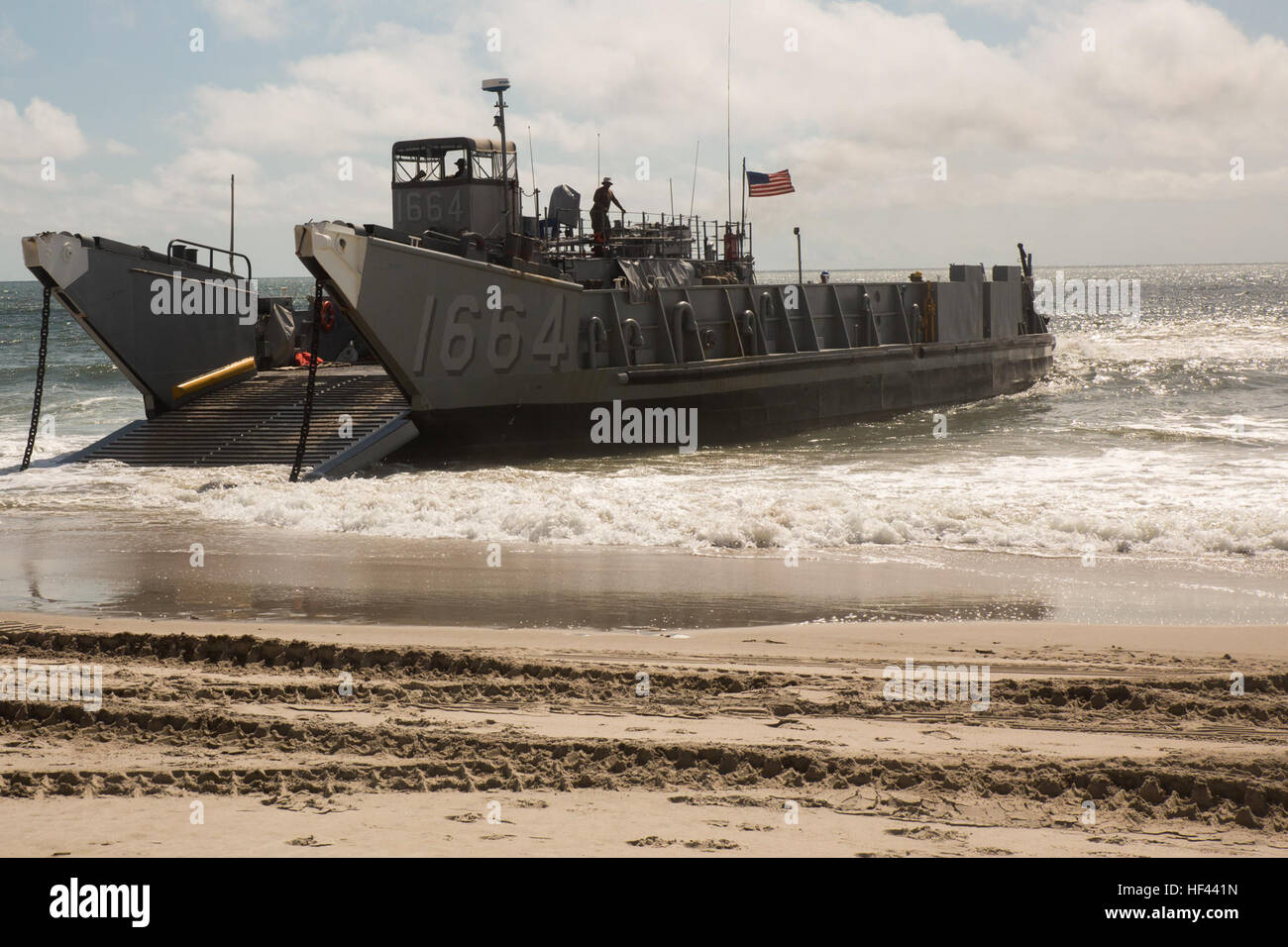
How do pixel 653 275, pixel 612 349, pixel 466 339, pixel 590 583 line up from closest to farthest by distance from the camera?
pixel 590 583 → pixel 466 339 → pixel 612 349 → pixel 653 275

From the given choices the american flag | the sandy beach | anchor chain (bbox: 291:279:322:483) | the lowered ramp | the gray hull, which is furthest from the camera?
the american flag

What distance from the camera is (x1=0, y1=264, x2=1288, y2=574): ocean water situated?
10.9 metres

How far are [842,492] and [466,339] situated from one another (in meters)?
5.71

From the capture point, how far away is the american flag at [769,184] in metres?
23.3

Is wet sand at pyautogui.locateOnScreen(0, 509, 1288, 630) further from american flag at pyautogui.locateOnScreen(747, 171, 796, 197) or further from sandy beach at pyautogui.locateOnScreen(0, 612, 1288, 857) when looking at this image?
american flag at pyautogui.locateOnScreen(747, 171, 796, 197)

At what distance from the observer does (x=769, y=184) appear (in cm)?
2350

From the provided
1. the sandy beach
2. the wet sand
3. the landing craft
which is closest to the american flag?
the landing craft

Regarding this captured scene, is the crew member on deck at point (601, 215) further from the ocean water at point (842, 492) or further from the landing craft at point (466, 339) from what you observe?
the ocean water at point (842, 492)

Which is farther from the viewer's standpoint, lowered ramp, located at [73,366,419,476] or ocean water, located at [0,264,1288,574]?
lowered ramp, located at [73,366,419,476]

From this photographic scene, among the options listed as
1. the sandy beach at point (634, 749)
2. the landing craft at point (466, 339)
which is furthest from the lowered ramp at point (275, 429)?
the sandy beach at point (634, 749)

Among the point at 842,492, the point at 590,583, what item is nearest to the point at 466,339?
the point at 842,492

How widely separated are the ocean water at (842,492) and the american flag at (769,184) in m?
5.04

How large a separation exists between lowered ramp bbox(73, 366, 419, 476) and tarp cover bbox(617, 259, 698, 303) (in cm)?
445

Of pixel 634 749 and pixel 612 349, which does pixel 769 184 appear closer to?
pixel 612 349
